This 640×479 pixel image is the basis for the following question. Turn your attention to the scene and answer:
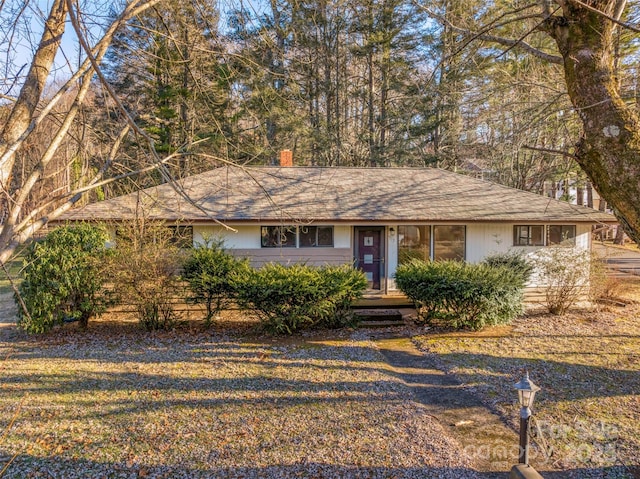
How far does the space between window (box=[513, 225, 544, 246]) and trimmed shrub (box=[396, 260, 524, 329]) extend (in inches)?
148

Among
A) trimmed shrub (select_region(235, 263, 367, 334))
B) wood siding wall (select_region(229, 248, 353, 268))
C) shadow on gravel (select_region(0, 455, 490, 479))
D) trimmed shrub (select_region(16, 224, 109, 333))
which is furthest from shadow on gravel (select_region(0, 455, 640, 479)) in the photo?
wood siding wall (select_region(229, 248, 353, 268))

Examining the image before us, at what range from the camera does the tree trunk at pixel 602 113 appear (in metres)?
3.29

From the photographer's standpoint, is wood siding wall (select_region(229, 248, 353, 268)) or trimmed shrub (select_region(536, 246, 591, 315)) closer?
trimmed shrub (select_region(536, 246, 591, 315))

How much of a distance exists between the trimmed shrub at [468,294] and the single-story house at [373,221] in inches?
116

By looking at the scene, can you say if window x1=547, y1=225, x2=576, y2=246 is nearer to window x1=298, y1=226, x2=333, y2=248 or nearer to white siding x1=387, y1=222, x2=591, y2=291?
white siding x1=387, y1=222, x2=591, y2=291

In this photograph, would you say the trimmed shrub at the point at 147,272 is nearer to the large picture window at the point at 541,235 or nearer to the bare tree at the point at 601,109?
the bare tree at the point at 601,109

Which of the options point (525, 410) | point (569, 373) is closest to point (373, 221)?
point (569, 373)

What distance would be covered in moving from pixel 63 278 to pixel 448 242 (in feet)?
35.8

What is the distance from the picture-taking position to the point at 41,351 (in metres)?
8.40

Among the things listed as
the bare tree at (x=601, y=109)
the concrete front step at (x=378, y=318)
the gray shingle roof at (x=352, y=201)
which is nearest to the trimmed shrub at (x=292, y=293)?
the concrete front step at (x=378, y=318)

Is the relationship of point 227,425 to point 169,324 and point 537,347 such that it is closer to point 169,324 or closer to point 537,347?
point 169,324

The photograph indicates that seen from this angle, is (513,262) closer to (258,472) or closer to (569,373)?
(569,373)

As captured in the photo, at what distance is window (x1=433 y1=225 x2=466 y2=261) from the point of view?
13.3 meters

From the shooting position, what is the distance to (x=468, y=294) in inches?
362
